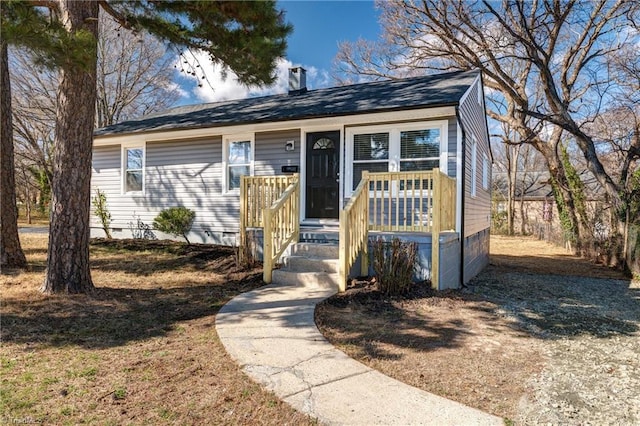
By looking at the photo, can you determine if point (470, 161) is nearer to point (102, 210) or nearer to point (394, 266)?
point (394, 266)

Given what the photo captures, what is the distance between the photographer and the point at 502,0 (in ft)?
41.3

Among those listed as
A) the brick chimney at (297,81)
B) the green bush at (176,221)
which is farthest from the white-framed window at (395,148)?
the green bush at (176,221)

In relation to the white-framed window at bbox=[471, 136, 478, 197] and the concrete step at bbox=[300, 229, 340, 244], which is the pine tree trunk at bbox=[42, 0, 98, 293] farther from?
the white-framed window at bbox=[471, 136, 478, 197]

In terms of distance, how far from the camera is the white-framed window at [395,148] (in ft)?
23.5

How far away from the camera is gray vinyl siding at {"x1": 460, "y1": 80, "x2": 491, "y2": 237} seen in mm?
7535

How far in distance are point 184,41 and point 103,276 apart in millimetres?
3856

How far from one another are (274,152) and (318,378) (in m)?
6.43

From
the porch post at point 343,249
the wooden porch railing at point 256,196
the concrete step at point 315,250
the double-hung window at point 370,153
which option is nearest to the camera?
the porch post at point 343,249

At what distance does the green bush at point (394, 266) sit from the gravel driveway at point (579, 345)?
132cm

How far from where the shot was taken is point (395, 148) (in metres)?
7.49

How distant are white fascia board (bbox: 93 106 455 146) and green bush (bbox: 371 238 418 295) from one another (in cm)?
248

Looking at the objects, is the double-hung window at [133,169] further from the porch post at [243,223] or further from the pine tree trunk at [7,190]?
the porch post at [243,223]

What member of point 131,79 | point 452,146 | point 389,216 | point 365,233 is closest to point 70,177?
point 365,233

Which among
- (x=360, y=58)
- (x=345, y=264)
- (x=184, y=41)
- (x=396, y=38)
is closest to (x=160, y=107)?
(x=360, y=58)
